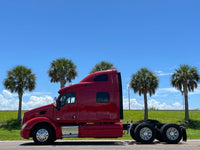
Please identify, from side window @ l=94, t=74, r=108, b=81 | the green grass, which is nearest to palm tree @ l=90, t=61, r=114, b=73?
the green grass

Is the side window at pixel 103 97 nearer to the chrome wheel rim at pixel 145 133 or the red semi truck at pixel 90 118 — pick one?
the red semi truck at pixel 90 118

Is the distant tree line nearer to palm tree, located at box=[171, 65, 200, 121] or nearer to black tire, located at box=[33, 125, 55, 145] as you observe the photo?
palm tree, located at box=[171, 65, 200, 121]

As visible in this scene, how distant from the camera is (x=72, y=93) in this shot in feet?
42.1

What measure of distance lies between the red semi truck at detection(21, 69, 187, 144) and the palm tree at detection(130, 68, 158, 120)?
110 feet

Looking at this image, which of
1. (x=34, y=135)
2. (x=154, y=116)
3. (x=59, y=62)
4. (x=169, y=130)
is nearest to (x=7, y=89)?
(x=59, y=62)

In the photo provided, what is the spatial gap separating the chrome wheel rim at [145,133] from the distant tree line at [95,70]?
33.4 m

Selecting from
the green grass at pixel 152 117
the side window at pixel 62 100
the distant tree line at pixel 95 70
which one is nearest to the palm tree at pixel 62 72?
the distant tree line at pixel 95 70

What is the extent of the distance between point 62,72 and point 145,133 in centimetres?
3538

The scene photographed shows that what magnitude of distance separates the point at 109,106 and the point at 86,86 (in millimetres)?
1557

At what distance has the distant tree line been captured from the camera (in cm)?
4553

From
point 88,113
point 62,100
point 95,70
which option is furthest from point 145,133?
point 95,70

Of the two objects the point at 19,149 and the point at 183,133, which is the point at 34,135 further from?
the point at 183,133

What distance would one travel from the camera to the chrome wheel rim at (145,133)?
12.4 m

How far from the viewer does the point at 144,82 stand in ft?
153
